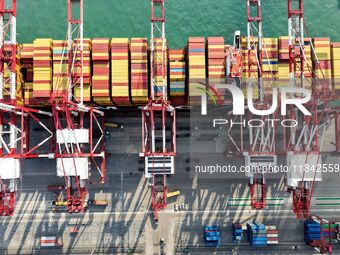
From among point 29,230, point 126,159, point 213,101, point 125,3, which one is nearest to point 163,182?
point 126,159

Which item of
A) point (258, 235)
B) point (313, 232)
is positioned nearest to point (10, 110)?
point (258, 235)

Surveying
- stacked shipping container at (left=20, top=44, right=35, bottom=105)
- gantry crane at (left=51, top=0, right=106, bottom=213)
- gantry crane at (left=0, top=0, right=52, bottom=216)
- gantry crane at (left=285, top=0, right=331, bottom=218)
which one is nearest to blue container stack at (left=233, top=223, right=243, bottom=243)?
gantry crane at (left=285, top=0, right=331, bottom=218)

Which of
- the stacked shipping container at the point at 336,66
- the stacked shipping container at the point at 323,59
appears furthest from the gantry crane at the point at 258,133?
the stacked shipping container at the point at 336,66

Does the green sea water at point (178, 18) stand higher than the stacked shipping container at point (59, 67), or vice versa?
the green sea water at point (178, 18)

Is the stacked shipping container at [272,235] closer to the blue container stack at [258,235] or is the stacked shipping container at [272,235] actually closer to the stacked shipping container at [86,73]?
the blue container stack at [258,235]

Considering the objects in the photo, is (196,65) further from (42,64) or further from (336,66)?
(42,64)

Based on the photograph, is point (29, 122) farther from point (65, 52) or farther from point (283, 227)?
point (283, 227)
